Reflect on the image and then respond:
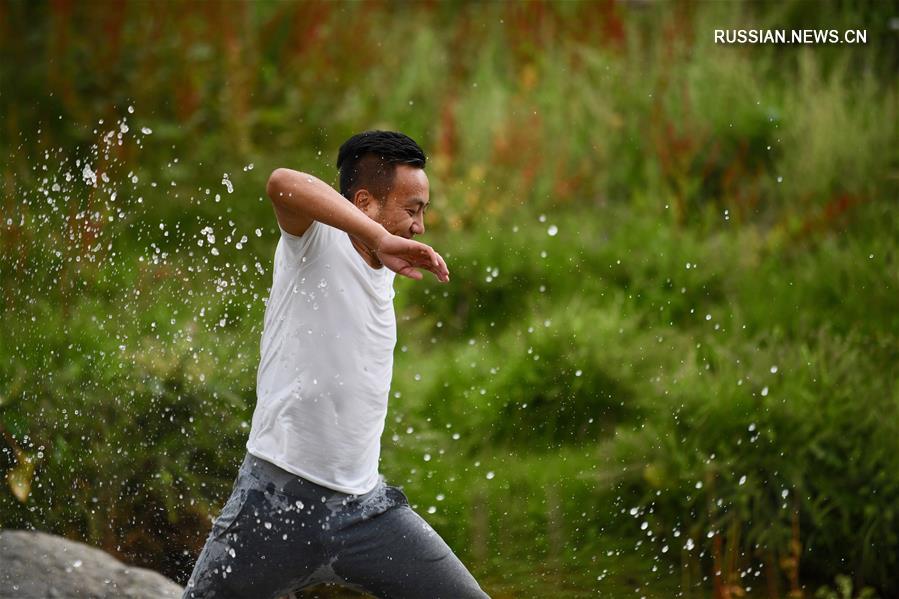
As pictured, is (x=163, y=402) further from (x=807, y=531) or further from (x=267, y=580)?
(x=807, y=531)

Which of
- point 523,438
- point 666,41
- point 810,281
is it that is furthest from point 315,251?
point 666,41

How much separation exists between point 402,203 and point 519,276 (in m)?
4.23

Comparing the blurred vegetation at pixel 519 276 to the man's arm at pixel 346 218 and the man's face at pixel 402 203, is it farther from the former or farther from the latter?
the man's arm at pixel 346 218

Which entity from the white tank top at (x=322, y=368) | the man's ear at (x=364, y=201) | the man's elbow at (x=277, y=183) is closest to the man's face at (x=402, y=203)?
the man's ear at (x=364, y=201)

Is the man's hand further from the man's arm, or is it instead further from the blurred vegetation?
the blurred vegetation

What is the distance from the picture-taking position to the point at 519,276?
6957 millimetres

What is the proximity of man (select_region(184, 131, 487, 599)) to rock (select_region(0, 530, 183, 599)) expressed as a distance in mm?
1647

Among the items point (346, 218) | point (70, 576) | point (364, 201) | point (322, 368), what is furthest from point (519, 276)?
point (346, 218)

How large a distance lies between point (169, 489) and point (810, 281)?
3705 mm

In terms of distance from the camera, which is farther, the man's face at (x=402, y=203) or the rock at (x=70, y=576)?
the rock at (x=70, y=576)

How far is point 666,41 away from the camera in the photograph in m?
8.65

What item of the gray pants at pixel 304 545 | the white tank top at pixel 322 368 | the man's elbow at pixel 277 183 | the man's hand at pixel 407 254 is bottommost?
the gray pants at pixel 304 545

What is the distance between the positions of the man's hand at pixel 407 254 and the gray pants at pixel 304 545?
0.54 meters

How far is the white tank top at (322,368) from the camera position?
8.61ft
